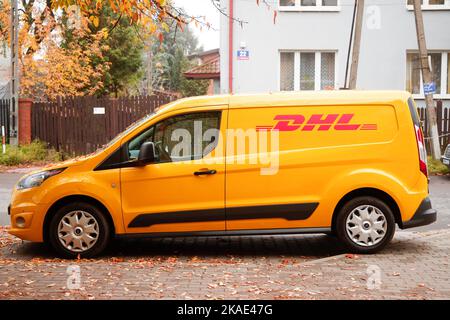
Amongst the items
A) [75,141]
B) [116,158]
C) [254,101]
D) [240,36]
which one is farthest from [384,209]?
[75,141]

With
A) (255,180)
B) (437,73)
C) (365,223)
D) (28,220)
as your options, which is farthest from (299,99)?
(437,73)

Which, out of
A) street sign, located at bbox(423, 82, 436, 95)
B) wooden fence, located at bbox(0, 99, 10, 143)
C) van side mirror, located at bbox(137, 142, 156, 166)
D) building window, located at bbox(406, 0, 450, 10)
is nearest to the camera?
van side mirror, located at bbox(137, 142, 156, 166)

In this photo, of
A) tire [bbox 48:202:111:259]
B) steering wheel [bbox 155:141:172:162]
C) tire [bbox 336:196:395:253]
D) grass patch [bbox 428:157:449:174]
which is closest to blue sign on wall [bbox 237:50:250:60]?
grass patch [bbox 428:157:449:174]

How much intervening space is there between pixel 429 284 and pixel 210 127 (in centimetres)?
304

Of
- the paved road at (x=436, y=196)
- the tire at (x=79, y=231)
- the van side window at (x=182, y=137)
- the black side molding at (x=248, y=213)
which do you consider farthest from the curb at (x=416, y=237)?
the tire at (x=79, y=231)

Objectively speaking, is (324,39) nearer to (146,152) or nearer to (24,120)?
(24,120)

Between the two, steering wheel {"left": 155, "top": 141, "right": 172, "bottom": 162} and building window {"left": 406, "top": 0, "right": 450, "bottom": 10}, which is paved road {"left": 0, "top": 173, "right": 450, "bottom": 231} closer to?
steering wheel {"left": 155, "top": 141, "right": 172, "bottom": 162}

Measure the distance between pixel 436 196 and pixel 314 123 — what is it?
6720 millimetres

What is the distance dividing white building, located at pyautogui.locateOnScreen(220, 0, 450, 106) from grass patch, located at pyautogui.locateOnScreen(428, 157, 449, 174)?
156 inches

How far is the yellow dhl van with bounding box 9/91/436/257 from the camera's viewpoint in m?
7.32

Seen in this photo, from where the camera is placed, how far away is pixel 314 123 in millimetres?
7383

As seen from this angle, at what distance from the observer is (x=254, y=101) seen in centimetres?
746
